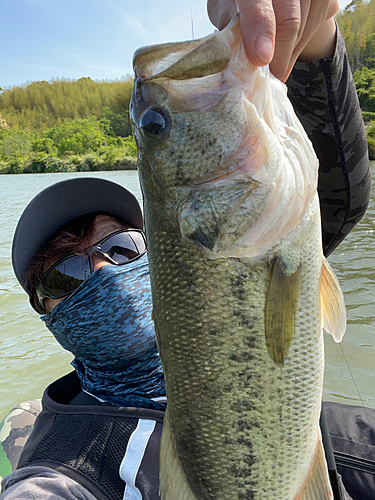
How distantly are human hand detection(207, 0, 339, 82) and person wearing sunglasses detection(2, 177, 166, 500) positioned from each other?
52.2 inches

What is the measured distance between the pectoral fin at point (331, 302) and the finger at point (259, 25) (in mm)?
758

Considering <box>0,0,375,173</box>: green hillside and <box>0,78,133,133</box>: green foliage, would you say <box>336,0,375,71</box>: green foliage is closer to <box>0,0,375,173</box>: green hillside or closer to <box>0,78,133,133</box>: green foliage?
<box>0,0,375,173</box>: green hillside

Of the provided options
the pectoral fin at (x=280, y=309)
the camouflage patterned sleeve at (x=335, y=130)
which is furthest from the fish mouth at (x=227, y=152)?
the camouflage patterned sleeve at (x=335, y=130)

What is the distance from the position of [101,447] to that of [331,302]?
131cm

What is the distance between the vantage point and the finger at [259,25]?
0.99 meters

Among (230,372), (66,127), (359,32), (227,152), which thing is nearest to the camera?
(227,152)

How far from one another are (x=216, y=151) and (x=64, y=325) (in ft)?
4.52

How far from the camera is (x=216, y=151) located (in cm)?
122

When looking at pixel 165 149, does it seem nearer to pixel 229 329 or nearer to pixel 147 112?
pixel 147 112

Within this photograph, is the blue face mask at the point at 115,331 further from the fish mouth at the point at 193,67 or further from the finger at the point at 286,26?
the finger at the point at 286,26

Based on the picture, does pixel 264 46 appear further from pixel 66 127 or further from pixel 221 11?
pixel 66 127

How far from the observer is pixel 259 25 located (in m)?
0.99

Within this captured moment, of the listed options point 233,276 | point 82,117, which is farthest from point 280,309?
point 82,117

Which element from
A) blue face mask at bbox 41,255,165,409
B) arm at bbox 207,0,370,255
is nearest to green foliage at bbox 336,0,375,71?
arm at bbox 207,0,370,255
